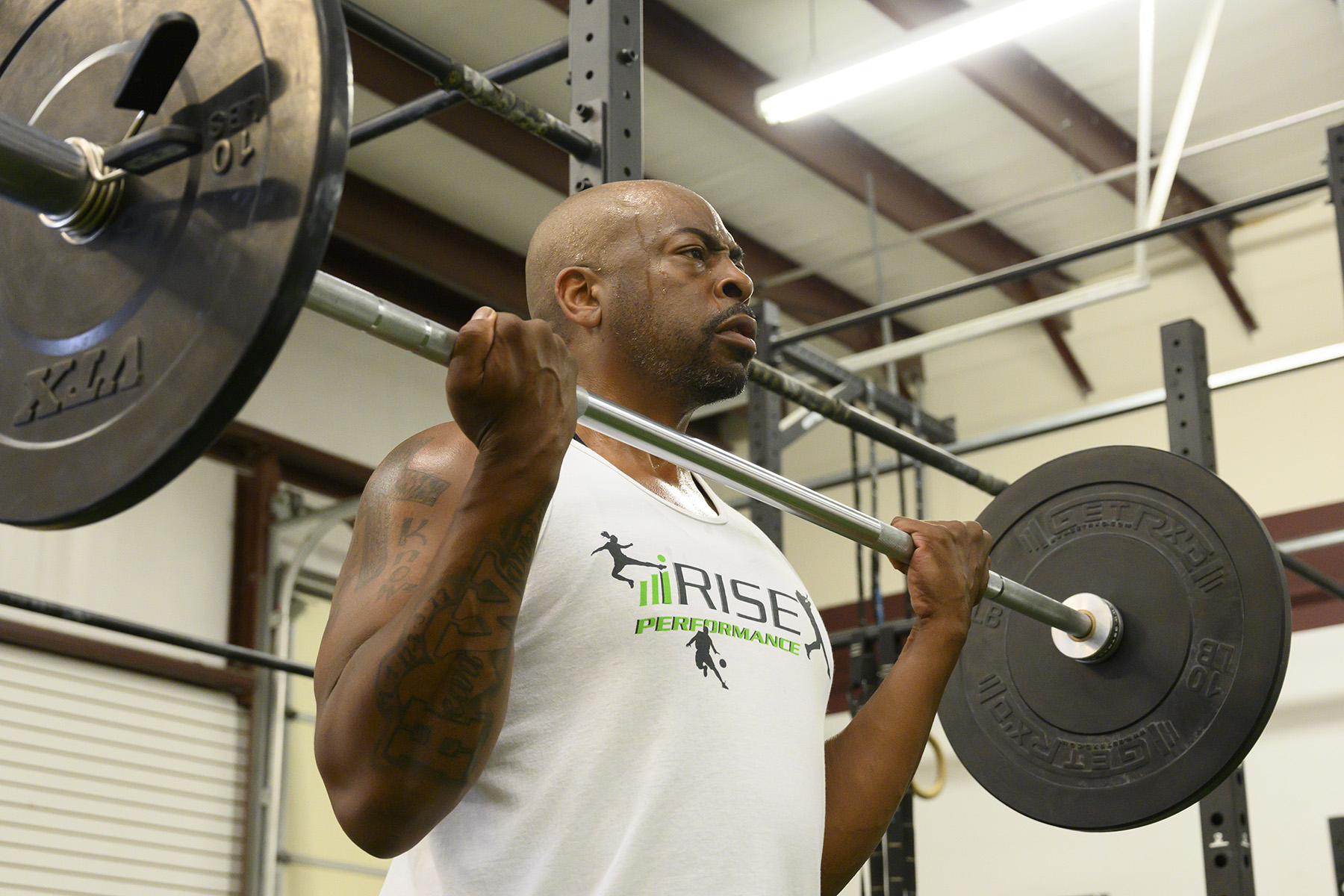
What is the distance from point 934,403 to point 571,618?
7.18 meters

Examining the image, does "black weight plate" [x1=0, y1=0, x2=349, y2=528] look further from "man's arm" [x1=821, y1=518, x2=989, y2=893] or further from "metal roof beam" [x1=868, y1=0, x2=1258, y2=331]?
"metal roof beam" [x1=868, y1=0, x2=1258, y2=331]

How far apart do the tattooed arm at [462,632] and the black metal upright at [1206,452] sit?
6.19 feet

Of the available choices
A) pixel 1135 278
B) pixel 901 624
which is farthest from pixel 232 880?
pixel 1135 278

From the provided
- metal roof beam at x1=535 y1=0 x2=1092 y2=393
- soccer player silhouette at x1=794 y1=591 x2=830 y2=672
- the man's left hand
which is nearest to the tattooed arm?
soccer player silhouette at x1=794 y1=591 x2=830 y2=672

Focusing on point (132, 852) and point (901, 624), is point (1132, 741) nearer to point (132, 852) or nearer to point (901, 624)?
point (901, 624)

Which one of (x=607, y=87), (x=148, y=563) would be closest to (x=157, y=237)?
(x=607, y=87)

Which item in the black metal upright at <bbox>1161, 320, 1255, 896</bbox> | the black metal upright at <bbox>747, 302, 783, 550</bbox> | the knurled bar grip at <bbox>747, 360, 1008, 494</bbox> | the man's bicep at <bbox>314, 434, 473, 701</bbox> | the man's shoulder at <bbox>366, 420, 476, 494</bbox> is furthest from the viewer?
the black metal upright at <bbox>747, 302, 783, 550</bbox>

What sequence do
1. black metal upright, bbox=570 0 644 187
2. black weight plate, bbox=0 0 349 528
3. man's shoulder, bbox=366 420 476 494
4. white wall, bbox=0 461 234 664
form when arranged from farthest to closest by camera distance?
white wall, bbox=0 461 234 664
black metal upright, bbox=570 0 644 187
man's shoulder, bbox=366 420 476 494
black weight plate, bbox=0 0 349 528

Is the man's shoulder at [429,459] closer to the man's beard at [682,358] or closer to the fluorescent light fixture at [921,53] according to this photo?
the man's beard at [682,358]

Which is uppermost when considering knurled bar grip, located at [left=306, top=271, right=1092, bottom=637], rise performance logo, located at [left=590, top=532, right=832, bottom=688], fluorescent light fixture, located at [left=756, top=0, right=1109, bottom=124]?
fluorescent light fixture, located at [left=756, top=0, right=1109, bottom=124]

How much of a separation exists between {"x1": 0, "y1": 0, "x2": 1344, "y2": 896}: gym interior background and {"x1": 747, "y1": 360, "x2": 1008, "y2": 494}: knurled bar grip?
2444 millimetres

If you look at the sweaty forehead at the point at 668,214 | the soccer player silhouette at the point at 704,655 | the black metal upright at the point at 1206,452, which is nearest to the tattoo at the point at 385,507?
the soccer player silhouette at the point at 704,655

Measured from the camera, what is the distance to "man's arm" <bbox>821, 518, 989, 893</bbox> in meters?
1.70

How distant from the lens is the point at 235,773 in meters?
6.14
